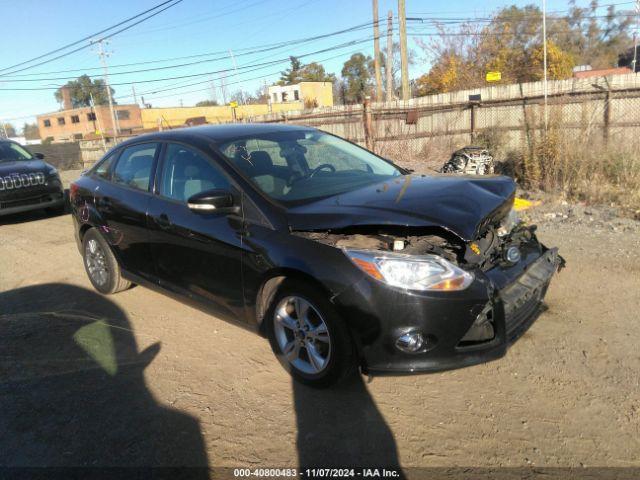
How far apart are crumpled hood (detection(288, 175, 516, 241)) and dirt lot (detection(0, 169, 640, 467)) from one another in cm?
107

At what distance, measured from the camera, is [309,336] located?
9.89 feet

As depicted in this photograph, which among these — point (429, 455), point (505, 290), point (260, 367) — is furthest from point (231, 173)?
point (429, 455)

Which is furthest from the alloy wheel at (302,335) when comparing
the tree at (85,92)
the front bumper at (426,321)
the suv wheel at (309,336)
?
the tree at (85,92)

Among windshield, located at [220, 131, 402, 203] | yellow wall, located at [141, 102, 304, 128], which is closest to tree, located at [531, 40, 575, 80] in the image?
yellow wall, located at [141, 102, 304, 128]

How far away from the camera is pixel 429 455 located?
2.44 m

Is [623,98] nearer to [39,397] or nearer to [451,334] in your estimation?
[451,334]

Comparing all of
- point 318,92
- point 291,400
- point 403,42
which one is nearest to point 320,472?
point 291,400

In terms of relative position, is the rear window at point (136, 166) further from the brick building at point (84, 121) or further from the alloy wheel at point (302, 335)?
the brick building at point (84, 121)

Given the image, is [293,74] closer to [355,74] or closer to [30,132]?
[355,74]

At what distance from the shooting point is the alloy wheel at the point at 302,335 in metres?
2.95

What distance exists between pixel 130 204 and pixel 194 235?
1045mm

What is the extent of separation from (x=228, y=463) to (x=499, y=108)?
491 inches

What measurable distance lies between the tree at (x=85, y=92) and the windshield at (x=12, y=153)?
74.5 meters

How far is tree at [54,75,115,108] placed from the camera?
77000 mm
